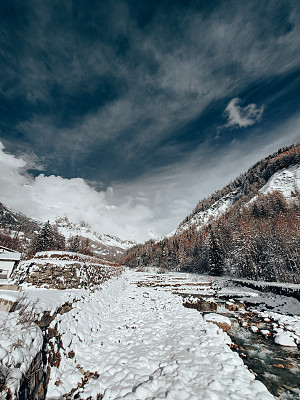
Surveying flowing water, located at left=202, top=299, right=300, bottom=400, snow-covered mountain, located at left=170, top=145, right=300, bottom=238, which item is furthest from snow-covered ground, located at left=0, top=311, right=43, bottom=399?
snow-covered mountain, located at left=170, top=145, right=300, bottom=238

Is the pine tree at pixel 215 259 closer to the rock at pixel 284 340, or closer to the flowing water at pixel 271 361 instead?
the flowing water at pixel 271 361

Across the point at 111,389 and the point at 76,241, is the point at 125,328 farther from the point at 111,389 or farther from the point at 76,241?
the point at 76,241

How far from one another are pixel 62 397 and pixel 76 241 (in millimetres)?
70244

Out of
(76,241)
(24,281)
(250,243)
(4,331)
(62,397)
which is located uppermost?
(76,241)

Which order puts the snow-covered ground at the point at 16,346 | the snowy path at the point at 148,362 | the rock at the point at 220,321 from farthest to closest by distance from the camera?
the rock at the point at 220,321, the snowy path at the point at 148,362, the snow-covered ground at the point at 16,346

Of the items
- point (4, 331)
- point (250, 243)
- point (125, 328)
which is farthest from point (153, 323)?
point (250, 243)

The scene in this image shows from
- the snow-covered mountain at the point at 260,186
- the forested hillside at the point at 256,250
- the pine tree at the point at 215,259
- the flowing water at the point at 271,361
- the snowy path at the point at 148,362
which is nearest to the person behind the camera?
the snowy path at the point at 148,362

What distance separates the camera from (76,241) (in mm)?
67750

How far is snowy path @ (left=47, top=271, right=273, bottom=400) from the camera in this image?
Answer: 4508 mm

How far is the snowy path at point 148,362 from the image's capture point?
14.8 ft

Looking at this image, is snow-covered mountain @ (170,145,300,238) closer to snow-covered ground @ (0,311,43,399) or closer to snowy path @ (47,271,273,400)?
snowy path @ (47,271,273,400)

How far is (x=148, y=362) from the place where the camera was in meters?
5.88

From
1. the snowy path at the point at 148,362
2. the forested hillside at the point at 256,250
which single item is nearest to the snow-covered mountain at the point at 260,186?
the forested hillside at the point at 256,250

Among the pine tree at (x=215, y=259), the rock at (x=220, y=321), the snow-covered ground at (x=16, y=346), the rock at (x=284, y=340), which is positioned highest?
the pine tree at (x=215, y=259)
